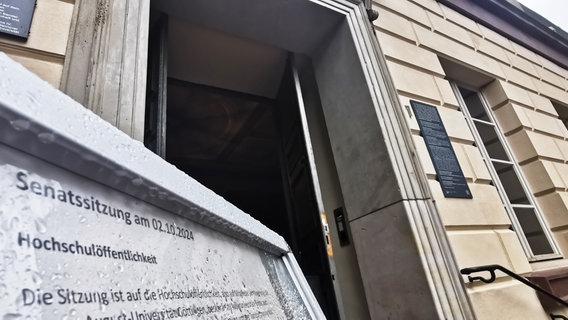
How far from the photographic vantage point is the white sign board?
0.32m

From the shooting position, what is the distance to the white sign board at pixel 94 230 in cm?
32

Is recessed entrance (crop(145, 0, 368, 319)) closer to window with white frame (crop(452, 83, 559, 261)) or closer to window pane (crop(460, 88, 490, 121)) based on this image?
window with white frame (crop(452, 83, 559, 261))

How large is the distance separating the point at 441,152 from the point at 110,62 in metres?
2.31

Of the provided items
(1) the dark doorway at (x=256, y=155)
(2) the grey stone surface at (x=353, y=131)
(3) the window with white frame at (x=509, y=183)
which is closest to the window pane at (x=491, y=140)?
(3) the window with white frame at (x=509, y=183)

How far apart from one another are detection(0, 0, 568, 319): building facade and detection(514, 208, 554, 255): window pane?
0.04 feet

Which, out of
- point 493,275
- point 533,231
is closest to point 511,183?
point 533,231

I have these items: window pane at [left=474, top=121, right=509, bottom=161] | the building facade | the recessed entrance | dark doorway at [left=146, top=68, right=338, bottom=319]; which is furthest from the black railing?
window pane at [left=474, top=121, right=509, bottom=161]

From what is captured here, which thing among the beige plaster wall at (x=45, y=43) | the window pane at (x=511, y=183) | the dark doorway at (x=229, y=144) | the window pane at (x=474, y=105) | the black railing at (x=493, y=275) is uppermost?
the dark doorway at (x=229, y=144)

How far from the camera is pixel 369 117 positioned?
224 centimetres

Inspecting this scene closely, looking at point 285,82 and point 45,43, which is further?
point 285,82

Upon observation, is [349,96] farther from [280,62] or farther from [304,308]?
[304,308]

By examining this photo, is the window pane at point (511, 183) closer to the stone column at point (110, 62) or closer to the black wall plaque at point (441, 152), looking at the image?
the black wall plaque at point (441, 152)

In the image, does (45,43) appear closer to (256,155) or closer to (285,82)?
(285,82)

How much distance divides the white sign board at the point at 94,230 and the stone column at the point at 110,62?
0.83 metres
